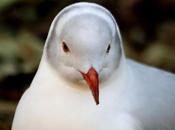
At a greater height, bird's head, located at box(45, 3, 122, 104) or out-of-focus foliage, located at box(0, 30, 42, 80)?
bird's head, located at box(45, 3, 122, 104)

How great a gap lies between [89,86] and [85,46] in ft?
0.53

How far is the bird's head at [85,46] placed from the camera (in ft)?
11.3

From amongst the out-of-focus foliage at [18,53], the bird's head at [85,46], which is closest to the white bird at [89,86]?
the bird's head at [85,46]

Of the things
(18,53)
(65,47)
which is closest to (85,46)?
(65,47)

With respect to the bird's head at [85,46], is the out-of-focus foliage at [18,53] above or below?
below

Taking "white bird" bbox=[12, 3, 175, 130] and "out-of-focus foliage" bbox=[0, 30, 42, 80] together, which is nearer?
"white bird" bbox=[12, 3, 175, 130]

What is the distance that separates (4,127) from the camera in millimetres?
4797

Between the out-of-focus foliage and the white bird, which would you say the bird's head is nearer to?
the white bird

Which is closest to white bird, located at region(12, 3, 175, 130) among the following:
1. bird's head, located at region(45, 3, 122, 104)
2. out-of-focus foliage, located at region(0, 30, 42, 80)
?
bird's head, located at region(45, 3, 122, 104)

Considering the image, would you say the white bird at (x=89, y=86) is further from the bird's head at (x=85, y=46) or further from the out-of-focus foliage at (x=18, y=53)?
the out-of-focus foliage at (x=18, y=53)

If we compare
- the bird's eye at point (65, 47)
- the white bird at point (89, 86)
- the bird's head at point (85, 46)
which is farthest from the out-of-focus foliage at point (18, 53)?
the bird's eye at point (65, 47)

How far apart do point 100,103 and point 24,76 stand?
150 centimetres

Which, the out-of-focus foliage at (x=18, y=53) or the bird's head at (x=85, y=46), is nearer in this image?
the bird's head at (x=85, y=46)

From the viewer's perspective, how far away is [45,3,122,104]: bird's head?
3.45m
